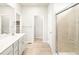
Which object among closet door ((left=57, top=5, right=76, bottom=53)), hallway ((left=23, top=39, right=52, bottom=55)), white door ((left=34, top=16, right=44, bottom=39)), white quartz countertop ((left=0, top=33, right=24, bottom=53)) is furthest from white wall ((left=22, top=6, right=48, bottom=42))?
closet door ((left=57, top=5, right=76, bottom=53))

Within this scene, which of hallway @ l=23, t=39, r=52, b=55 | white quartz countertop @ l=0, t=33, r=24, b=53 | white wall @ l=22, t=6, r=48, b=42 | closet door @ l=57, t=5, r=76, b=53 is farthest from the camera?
hallway @ l=23, t=39, r=52, b=55

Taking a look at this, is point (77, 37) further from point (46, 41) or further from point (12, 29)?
point (46, 41)

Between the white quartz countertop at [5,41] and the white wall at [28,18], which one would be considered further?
the white wall at [28,18]

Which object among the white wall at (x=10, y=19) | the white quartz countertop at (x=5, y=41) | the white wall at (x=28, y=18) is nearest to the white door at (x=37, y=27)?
the white wall at (x=28, y=18)

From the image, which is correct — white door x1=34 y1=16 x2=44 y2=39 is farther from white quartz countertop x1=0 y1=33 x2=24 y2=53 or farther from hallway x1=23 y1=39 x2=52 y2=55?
white quartz countertop x1=0 y1=33 x2=24 y2=53

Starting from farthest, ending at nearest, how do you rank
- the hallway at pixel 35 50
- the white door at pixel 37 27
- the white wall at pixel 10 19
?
the white door at pixel 37 27 < the hallway at pixel 35 50 < the white wall at pixel 10 19

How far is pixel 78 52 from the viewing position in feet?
5.32

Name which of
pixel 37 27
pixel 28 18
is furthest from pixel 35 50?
pixel 28 18

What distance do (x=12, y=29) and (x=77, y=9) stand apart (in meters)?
1.81

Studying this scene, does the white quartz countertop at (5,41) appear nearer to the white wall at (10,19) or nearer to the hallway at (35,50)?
the white wall at (10,19)

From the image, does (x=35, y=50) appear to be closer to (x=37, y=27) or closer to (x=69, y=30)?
(x=37, y=27)

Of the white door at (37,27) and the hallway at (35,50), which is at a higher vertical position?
the white door at (37,27)

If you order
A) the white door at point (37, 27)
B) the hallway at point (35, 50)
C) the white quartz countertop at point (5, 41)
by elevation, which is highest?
the white door at point (37, 27)
